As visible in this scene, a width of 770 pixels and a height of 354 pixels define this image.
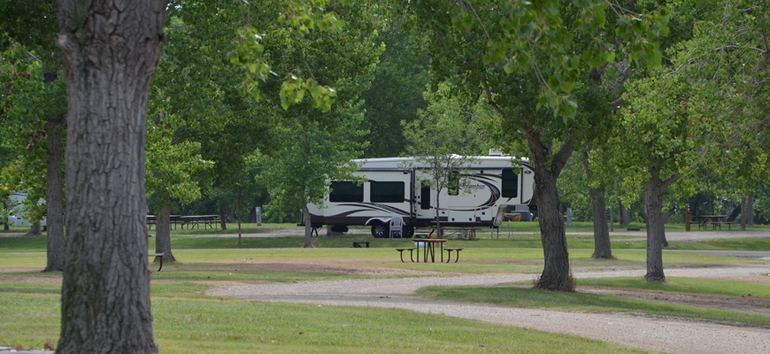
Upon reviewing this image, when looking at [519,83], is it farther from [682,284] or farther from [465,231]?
[465,231]

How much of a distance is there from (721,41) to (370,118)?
1487 inches

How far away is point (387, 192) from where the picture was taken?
39.8 meters

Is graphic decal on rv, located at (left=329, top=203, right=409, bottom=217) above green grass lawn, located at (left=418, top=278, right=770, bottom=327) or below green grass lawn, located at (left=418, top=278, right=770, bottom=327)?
above

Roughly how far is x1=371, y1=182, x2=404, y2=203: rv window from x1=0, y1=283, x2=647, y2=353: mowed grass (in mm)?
27297

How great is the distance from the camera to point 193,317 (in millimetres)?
10125

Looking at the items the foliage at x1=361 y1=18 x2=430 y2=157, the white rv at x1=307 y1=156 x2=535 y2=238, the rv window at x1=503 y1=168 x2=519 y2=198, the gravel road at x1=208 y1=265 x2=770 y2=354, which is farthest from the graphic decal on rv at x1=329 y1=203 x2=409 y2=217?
the gravel road at x1=208 y1=265 x2=770 y2=354

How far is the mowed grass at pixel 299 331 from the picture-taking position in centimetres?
827

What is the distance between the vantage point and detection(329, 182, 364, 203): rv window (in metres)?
40.1

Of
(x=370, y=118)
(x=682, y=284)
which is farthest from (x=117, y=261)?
(x=370, y=118)

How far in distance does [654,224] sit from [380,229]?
21.4 meters

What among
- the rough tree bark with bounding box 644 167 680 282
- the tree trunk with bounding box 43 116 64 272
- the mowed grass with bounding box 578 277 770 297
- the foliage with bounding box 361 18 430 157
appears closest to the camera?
the mowed grass with bounding box 578 277 770 297

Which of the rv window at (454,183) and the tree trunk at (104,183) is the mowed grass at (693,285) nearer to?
the tree trunk at (104,183)

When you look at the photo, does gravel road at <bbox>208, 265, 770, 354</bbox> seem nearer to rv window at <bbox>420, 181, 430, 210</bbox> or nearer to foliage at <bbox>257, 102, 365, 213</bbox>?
foliage at <bbox>257, 102, 365, 213</bbox>

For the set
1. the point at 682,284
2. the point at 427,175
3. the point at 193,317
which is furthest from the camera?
the point at 427,175
